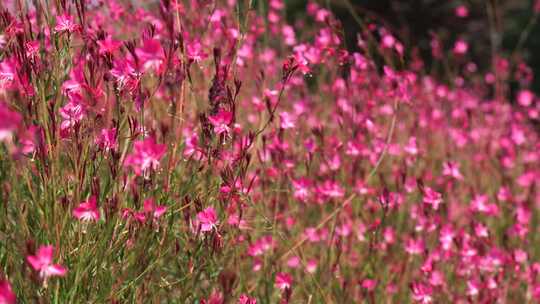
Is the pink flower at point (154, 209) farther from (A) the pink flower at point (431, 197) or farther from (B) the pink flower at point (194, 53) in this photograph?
(A) the pink flower at point (431, 197)

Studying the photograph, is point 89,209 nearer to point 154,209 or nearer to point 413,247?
point 154,209

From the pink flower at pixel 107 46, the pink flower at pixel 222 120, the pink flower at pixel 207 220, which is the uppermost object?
the pink flower at pixel 107 46

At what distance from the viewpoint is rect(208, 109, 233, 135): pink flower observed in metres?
1.66

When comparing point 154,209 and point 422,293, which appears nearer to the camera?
point 154,209

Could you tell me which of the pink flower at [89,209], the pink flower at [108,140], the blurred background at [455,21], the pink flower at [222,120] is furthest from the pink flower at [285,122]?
the blurred background at [455,21]

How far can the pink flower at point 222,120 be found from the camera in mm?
1658

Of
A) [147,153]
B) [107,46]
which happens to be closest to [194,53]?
[107,46]

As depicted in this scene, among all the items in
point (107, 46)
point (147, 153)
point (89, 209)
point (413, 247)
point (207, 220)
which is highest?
point (107, 46)

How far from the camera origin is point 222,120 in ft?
5.47

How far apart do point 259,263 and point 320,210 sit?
2.29ft

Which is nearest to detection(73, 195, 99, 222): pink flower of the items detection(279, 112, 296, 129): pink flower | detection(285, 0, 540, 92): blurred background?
detection(279, 112, 296, 129): pink flower

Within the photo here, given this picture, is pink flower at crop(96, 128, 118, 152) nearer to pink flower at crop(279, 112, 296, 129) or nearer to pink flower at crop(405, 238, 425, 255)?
pink flower at crop(279, 112, 296, 129)

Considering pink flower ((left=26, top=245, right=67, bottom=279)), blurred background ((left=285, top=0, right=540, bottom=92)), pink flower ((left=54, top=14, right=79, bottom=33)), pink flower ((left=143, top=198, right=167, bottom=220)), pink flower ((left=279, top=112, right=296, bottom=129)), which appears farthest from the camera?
blurred background ((left=285, top=0, right=540, bottom=92))

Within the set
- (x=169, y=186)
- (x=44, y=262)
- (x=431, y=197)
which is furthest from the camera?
(x=431, y=197)
